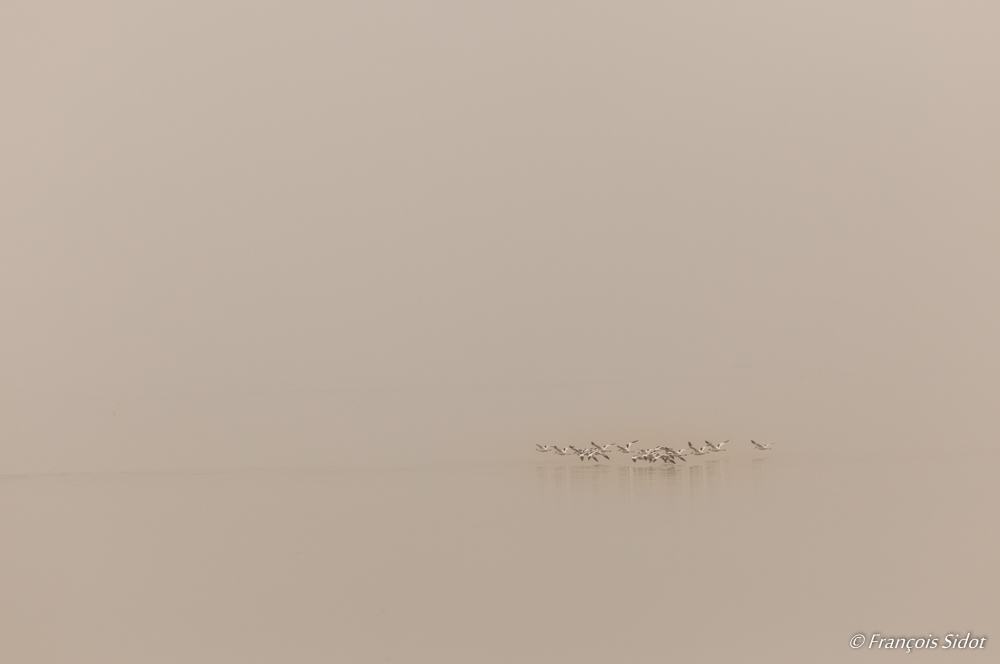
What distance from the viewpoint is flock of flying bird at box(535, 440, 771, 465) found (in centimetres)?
166

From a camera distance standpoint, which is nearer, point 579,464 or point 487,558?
point 487,558

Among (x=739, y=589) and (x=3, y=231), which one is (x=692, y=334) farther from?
(x=3, y=231)

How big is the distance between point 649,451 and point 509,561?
41 cm

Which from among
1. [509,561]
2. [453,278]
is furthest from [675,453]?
[453,278]

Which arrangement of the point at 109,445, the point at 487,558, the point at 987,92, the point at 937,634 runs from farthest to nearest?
the point at 109,445 → the point at 987,92 → the point at 487,558 → the point at 937,634

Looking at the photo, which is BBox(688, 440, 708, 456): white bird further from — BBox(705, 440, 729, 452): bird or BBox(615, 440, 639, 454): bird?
BBox(615, 440, 639, 454): bird

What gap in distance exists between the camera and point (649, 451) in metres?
1.67

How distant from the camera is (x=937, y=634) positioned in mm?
1345

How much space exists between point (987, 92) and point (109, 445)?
6.90 ft

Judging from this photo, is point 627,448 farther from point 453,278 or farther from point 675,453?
point 453,278

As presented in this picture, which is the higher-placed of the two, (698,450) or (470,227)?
(470,227)

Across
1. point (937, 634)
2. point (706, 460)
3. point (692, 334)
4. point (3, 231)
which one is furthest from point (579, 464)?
point (3, 231)

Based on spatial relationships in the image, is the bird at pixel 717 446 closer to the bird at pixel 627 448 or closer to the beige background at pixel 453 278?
the beige background at pixel 453 278

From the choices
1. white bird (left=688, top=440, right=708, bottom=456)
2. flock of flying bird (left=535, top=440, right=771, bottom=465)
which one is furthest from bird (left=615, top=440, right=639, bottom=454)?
white bird (left=688, top=440, right=708, bottom=456)
